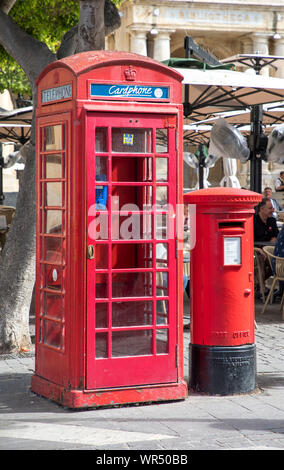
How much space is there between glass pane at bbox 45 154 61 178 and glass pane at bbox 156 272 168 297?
1.00 metres

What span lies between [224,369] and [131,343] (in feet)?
2.60

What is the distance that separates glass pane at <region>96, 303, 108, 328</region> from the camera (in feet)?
19.9

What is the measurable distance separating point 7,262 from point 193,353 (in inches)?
109

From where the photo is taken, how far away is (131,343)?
20.2 feet

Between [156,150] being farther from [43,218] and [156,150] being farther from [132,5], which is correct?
[132,5]

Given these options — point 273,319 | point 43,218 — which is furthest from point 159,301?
point 273,319

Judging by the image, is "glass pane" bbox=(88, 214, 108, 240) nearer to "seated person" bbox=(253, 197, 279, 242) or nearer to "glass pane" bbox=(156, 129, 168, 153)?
"glass pane" bbox=(156, 129, 168, 153)

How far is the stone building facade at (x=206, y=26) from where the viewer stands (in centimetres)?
4166

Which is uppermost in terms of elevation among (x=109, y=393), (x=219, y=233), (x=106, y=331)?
(x=219, y=233)

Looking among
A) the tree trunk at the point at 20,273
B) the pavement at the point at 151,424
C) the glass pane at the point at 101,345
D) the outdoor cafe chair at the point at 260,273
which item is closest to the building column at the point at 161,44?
the outdoor cafe chair at the point at 260,273

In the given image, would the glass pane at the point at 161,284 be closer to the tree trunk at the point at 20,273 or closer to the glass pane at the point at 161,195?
the glass pane at the point at 161,195

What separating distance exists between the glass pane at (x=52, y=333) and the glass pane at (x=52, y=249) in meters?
0.47

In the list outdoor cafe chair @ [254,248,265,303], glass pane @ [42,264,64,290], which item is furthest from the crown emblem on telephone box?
outdoor cafe chair @ [254,248,265,303]

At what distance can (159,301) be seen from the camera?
6223 mm
